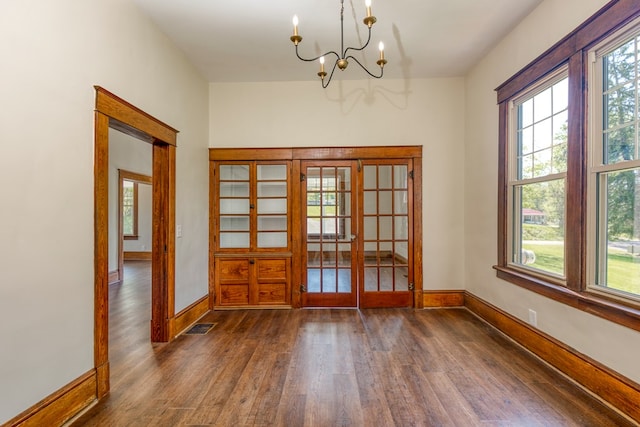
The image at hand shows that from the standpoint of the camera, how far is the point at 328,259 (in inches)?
166

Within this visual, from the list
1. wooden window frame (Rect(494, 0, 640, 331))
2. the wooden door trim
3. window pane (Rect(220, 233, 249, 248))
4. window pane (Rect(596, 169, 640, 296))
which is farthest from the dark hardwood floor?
window pane (Rect(220, 233, 249, 248))

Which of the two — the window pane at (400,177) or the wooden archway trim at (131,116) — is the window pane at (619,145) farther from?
the wooden archway trim at (131,116)

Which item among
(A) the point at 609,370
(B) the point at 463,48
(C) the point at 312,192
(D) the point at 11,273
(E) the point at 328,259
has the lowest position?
(A) the point at 609,370

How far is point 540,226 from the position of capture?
2857mm

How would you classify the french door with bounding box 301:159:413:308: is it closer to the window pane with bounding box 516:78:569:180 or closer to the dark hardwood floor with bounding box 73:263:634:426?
the dark hardwood floor with bounding box 73:263:634:426

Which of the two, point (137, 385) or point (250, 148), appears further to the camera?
point (250, 148)

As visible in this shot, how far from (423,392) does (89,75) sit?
324cm

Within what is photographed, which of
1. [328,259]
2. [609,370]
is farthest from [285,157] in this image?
[609,370]

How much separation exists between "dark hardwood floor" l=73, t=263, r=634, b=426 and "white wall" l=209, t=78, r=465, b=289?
102 centimetres

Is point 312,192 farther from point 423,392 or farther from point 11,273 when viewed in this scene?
point 11,273

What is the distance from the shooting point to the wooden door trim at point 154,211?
2180mm

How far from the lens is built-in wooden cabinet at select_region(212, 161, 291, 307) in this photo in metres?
4.17

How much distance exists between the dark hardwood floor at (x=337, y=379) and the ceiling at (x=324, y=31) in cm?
307

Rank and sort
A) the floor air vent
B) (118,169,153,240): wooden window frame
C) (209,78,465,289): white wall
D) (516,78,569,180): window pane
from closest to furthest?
(516,78,569,180): window pane < the floor air vent < (209,78,465,289): white wall < (118,169,153,240): wooden window frame
